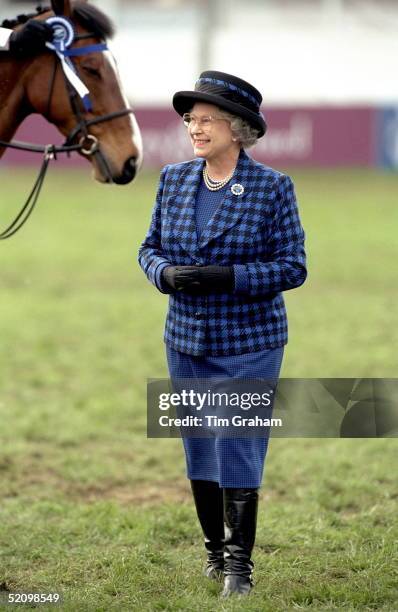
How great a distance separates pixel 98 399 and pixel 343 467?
2085mm

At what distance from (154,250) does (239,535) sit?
1139mm

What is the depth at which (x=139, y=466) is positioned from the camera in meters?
5.89

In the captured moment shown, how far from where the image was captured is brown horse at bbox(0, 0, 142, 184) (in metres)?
4.36

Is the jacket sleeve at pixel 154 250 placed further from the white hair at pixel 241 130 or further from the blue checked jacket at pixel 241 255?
the white hair at pixel 241 130

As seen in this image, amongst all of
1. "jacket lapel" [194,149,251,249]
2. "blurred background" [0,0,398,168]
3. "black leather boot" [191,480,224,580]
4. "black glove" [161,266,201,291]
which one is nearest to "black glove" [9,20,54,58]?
"jacket lapel" [194,149,251,249]

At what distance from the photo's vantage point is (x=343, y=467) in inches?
228

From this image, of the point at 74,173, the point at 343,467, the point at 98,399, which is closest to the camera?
the point at 343,467

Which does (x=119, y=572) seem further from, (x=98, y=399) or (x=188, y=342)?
(x=98, y=399)

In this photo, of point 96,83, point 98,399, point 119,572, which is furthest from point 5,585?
point 98,399

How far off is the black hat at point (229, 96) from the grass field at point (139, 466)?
179 cm

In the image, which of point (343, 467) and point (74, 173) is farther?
point (74, 173)

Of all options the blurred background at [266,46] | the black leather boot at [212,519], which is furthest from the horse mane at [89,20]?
the blurred background at [266,46]

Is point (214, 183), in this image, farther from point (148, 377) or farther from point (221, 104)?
point (148, 377)

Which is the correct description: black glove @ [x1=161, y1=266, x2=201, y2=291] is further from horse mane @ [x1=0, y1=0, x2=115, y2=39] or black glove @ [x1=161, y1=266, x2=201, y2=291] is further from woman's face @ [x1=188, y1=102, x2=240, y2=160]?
horse mane @ [x1=0, y1=0, x2=115, y2=39]
